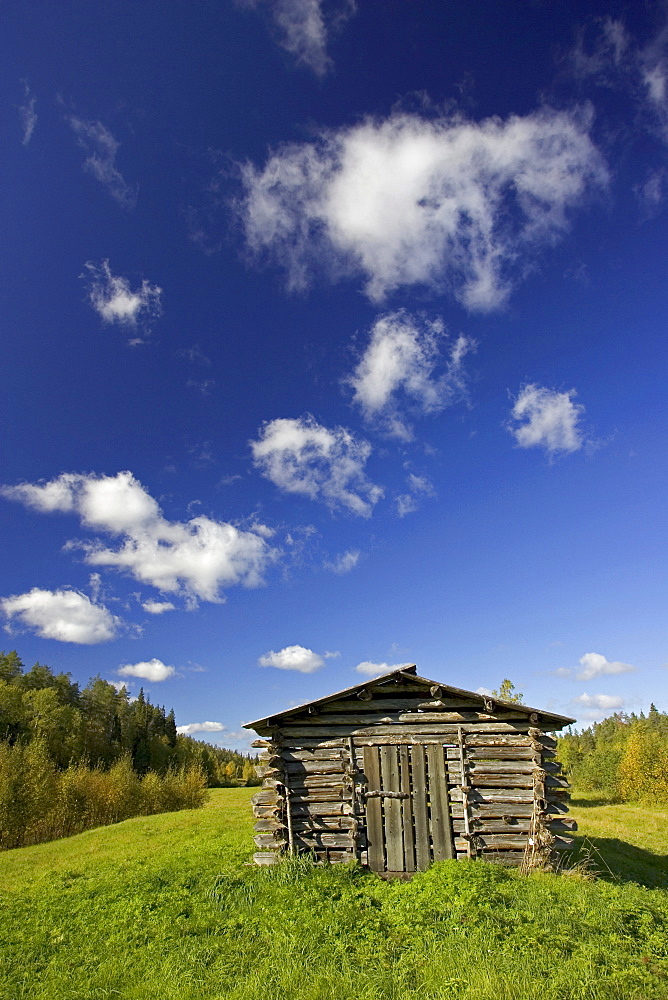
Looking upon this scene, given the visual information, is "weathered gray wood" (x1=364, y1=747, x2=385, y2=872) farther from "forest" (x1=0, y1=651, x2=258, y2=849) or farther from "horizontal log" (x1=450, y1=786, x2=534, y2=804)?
"forest" (x1=0, y1=651, x2=258, y2=849)

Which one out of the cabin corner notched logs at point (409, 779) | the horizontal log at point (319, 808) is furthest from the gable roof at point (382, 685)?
the horizontal log at point (319, 808)

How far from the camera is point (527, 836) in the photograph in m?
13.0

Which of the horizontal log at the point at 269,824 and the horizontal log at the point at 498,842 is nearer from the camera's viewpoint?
the horizontal log at the point at 498,842

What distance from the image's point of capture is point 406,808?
1339 cm

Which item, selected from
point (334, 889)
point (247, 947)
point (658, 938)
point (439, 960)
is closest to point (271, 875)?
point (334, 889)

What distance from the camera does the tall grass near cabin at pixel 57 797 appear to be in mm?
31266

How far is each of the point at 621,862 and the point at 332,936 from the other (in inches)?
472

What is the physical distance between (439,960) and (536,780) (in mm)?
6666

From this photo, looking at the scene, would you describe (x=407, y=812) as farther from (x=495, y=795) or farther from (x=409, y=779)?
(x=495, y=795)

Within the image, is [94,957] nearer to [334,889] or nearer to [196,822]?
[334,889]

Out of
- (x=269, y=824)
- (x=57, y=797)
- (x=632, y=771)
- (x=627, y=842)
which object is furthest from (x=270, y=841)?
(x=632, y=771)

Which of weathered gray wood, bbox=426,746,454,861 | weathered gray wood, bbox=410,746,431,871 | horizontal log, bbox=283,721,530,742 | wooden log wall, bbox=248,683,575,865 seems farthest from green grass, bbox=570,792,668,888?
weathered gray wood, bbox=410,746,431,871

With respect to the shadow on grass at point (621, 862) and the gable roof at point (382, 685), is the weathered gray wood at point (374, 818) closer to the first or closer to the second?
the gable roof at point (382, 685)

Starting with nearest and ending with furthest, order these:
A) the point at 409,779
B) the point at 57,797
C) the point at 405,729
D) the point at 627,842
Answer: the point at 409,779, the point at 405,729, the point at 627,842, the point at 57,797
